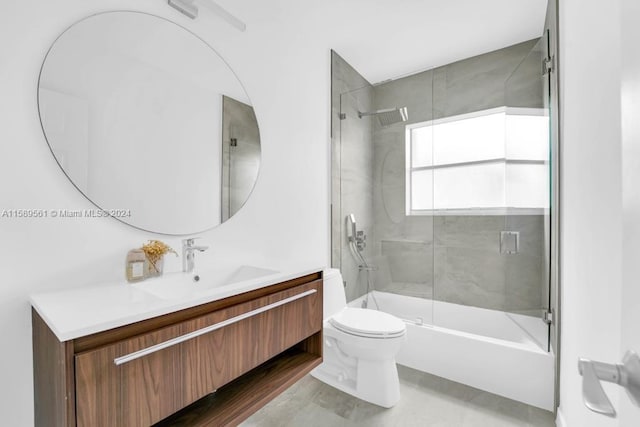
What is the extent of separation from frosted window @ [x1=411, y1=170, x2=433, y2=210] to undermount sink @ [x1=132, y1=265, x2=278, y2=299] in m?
1.61

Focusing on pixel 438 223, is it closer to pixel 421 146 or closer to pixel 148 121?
pixel 421 146

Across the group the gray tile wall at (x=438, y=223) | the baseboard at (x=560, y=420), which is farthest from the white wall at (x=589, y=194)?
the gray tile wall at (x=438, y=223)

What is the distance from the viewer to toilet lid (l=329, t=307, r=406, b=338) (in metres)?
1.70

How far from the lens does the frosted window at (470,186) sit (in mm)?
Result: 2281

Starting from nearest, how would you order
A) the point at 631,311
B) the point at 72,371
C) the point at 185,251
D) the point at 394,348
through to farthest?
the point at 631,311 < the point at 72,371 < the point at 185,251 < the point at 394,348

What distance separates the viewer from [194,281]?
1334 millimetres

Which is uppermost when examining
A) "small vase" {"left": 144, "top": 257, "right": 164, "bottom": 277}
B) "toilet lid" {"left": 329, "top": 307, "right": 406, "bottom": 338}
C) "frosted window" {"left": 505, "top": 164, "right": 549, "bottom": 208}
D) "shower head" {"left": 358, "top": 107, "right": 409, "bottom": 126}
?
"shower head" {"left": 358, "top": 107, "right": 409, "bottom": 126}

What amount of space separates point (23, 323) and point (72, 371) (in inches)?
18.7

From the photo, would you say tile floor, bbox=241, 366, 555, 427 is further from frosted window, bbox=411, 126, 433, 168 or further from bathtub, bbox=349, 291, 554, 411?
frosted window, bbox=411, 126, 433, 168

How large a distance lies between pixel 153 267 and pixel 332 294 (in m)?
1.13

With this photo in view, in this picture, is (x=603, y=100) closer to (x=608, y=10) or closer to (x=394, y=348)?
(x=608, y=10)

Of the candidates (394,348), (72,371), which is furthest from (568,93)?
(72,371)

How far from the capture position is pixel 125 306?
854 millimetres

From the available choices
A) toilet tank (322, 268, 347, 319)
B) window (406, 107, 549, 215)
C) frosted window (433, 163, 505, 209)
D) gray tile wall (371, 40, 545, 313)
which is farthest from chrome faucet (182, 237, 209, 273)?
frosted window (433, 163, 505, 209)
